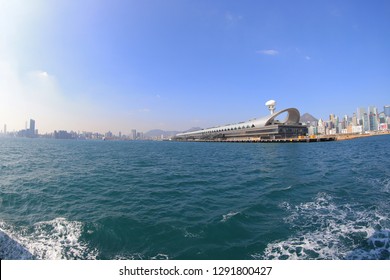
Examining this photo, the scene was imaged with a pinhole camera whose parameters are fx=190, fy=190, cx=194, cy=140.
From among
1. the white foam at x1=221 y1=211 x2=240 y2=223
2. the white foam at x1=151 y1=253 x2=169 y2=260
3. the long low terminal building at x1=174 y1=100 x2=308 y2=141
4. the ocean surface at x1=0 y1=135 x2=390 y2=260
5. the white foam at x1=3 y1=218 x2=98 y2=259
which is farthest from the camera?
the long low terminal building at x1=174 y1=100 x2=308 y2=141

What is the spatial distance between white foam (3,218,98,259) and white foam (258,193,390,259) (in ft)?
19.3

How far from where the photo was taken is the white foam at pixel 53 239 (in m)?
6.35

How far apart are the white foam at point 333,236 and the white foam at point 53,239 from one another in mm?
5893

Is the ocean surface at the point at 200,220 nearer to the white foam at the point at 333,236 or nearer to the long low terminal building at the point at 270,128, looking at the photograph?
the white foam at the point at 333,236

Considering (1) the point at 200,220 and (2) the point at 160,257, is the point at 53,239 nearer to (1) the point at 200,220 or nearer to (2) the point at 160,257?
(2) the point at 160,257

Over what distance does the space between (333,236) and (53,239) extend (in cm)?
1036

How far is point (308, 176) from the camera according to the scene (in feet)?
51.9

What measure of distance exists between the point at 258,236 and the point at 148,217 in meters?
4.82

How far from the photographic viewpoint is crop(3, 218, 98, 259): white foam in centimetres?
635

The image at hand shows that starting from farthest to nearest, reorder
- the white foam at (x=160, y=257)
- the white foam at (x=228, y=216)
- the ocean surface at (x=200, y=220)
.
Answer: the white foam at (x=228, y=216) < the ocean surface at (x=200, y=220) < the white foam at (x=160, y=257)

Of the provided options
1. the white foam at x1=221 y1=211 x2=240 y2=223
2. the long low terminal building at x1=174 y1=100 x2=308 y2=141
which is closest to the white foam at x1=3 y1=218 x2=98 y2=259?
the white foam at x1=221 y1=211 x2=240 y2=223

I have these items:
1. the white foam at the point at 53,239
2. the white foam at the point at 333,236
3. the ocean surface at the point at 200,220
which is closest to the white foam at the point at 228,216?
the ocean surface at the point at 200,220

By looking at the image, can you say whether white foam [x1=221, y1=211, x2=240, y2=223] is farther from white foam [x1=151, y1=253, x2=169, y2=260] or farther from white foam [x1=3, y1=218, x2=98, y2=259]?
white foam [x1=3, y1=218, x2=98, y2=259]
